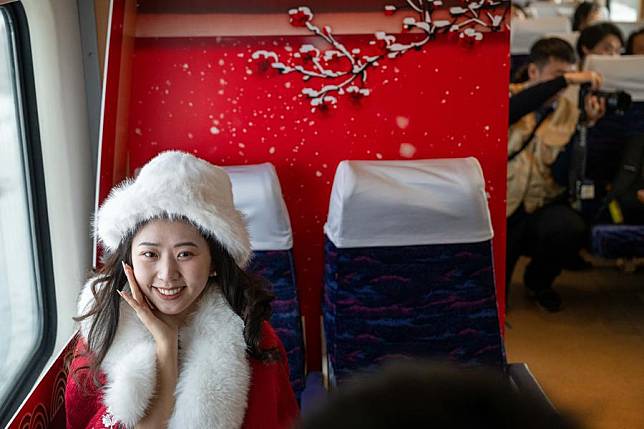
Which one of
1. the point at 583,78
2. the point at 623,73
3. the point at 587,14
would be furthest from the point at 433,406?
the point at 587,14

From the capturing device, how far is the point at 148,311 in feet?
6.28

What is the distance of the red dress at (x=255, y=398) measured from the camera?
78.1 inches

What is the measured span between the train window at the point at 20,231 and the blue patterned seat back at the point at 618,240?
306 cm

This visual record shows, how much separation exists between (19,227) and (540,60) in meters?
3.08

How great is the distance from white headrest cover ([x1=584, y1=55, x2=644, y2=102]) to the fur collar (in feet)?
11.8

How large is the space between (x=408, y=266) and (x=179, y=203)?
49.2 inches

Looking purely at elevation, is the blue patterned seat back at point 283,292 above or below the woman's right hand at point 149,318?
below

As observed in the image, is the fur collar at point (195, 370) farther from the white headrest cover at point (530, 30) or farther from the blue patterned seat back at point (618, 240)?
the white headrest cover at point (530, 30)

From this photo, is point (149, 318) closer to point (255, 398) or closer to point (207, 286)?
point (207, 286)

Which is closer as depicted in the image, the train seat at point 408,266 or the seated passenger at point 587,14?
the train seat at point 408,266

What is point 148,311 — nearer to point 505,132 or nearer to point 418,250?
point 418,250

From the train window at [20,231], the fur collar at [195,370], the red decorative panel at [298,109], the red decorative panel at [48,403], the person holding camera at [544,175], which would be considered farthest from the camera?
the person holding camera at [544,175]

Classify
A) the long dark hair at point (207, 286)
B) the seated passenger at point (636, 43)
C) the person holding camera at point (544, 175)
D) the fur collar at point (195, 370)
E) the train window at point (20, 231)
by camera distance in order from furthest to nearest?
the seated passenger at point (636, 43) → the person holding camera at point (544, 175) → the train window at point (20, 231) → the long dark hair at point (207, 286) → the fur collar at point (195, 370)

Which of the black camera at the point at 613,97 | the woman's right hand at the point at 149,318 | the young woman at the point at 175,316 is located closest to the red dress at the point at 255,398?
the young woman at the point at 175,316
